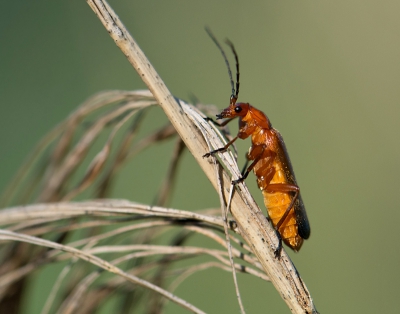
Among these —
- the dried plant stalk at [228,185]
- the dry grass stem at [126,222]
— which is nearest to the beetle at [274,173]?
the dry grass stem at [126,222]

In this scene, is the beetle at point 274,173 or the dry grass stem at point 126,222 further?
the beetle at point 274,173

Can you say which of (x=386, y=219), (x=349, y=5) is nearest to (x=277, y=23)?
(x=349, y=5)

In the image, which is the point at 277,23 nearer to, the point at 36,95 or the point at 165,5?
the point at 165,5

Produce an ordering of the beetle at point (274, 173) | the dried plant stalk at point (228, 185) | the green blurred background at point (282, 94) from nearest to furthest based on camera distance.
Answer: the dried plant stalk at point (228, 185) → the beetle at point (274, 173) → the green blurred background at point (282, 94)

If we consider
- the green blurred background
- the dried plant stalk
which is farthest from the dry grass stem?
the green blurred background

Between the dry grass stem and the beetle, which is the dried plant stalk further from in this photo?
the beetle

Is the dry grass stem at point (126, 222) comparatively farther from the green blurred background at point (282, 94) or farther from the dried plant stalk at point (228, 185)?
the green blurred background at point (282, 94)
